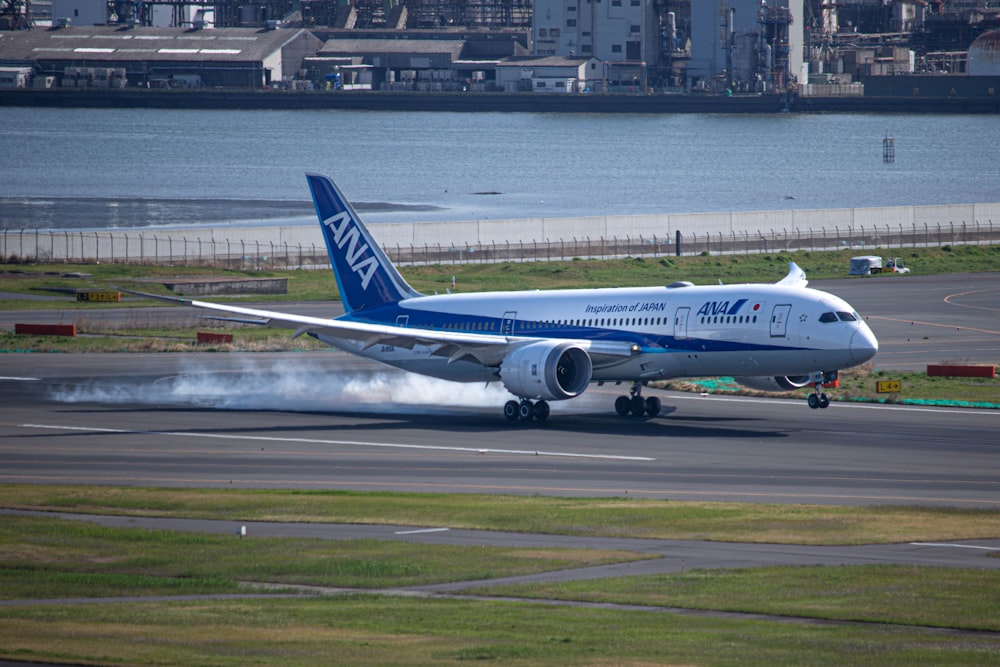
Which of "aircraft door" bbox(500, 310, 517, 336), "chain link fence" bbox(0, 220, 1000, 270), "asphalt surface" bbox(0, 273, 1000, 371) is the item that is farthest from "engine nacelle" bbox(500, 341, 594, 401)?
"chain link fence" bbox(0, 220, 1000, 270)

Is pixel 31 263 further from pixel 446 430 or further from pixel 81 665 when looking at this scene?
pixel 81 665

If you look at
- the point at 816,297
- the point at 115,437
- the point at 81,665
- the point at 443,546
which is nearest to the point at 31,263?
the point at 115,437

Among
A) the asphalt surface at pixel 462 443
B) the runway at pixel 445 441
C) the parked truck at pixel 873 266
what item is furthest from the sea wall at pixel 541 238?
the runway at pixel 445 441

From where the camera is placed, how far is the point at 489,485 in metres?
43.9

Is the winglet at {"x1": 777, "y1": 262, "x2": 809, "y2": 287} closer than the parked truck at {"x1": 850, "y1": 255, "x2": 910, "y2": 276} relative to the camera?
Yes

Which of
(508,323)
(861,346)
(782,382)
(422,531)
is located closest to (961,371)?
(782,382)

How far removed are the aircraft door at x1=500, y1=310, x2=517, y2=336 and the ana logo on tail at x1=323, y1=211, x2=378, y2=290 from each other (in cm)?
730

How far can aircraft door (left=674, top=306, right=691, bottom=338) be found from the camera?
186 feet

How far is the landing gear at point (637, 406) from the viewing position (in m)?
59.7

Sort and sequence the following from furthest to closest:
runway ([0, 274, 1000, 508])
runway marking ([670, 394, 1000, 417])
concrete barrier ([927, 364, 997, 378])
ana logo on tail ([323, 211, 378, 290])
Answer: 1. concrete barrier ([927, 364, 997, 378])
2. ana logo on tail ([323, 211, 378, 290])
3. runway marking ([670, 394, 1000, 417])
4. runway ([0, 274, 1000, 508])

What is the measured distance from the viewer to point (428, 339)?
58.5 meters

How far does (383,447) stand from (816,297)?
17597 mm

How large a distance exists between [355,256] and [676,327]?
16.4 m

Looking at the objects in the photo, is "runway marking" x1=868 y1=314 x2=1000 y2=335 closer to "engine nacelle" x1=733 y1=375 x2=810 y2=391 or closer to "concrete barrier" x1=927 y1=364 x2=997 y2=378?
"concrete barrier" x1=927 y1=364 x2=997 y2=378
